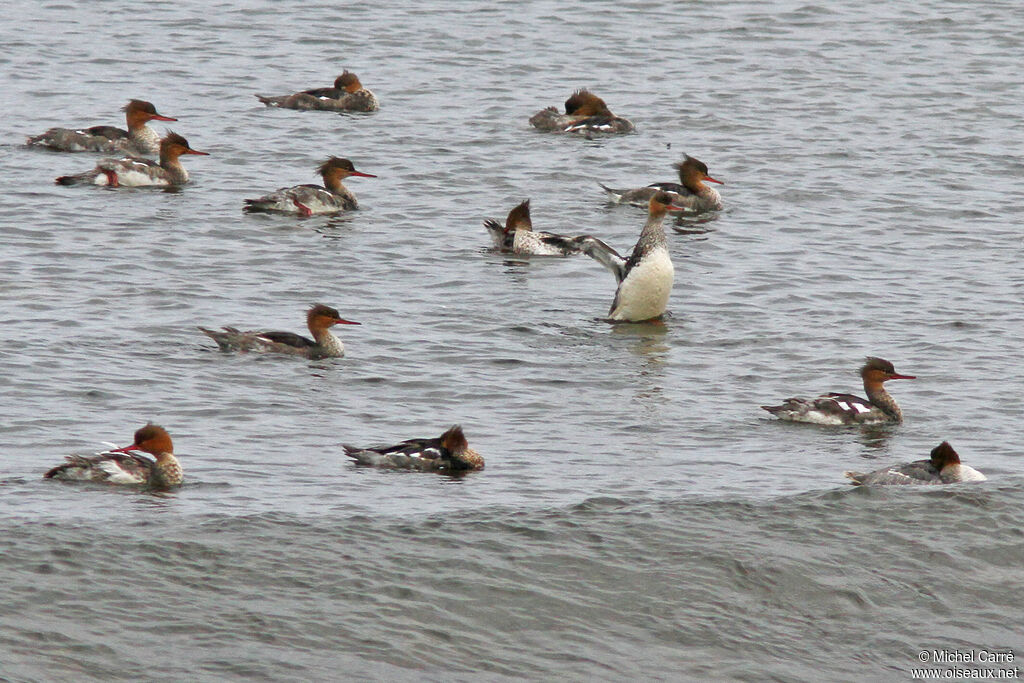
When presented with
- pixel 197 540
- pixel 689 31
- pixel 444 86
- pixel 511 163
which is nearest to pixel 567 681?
pixel 197 540

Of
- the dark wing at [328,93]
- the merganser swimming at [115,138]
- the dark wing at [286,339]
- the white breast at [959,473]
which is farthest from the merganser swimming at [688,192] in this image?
the white breast at [959,473]

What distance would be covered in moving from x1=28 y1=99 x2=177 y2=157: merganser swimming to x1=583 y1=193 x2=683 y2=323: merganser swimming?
7.75 meters

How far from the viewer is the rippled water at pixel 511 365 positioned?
883 cm

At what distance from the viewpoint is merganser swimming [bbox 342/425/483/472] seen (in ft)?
36.6

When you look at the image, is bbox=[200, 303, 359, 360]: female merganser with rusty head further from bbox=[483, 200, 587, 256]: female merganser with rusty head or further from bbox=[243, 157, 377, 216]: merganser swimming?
bbox=[243, 157, 377, 216]: merganser swimming

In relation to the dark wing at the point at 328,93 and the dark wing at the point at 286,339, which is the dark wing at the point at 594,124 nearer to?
the dark wing at the point at 328,93

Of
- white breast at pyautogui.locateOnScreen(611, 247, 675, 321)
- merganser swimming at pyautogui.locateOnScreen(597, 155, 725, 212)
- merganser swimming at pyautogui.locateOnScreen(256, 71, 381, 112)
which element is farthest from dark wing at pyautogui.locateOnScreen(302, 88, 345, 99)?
white breast at pyautogui.locateOnScreen(611, 247, 675, 321)

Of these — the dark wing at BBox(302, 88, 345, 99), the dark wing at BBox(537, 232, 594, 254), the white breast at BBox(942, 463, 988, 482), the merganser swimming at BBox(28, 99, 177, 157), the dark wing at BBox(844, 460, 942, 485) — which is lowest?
the dark wing at BBox(537, 232, 594, 254)

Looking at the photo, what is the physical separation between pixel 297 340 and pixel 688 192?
7.64 metres

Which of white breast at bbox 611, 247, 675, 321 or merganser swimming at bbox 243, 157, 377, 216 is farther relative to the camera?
merganser swimming at bbox 243, 157, 377, 216

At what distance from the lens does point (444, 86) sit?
26.2 meters

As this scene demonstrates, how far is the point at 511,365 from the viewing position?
14.2m

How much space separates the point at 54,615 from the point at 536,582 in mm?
2646

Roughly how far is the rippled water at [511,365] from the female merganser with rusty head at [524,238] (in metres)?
0.20
